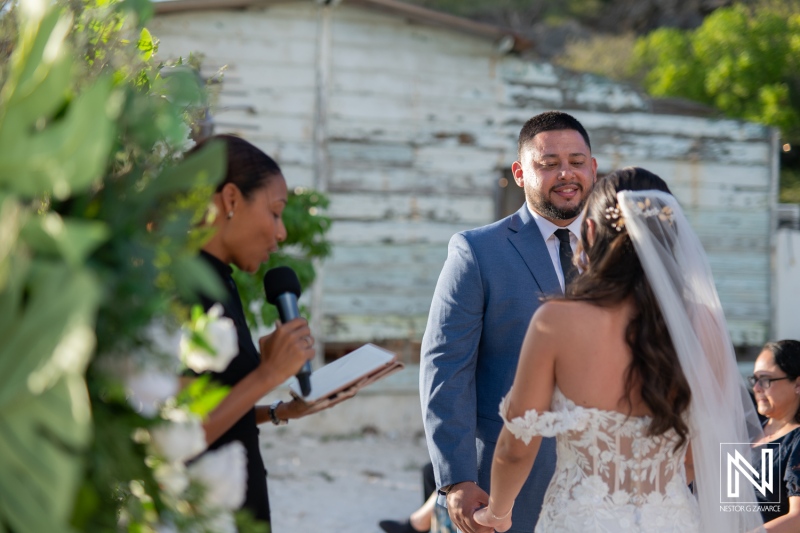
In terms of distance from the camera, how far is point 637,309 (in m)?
2.44

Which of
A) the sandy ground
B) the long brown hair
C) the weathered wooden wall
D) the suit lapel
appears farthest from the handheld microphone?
the weathered wooden wall

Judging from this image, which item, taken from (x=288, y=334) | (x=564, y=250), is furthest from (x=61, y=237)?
(x=564, y=250)

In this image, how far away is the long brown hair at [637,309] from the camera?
2400mm

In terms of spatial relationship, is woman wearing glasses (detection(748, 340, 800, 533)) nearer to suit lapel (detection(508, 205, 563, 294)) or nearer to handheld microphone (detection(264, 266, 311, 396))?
suit lapel (detection(508, 205, 563, 294))

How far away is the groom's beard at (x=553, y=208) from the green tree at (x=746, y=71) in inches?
557

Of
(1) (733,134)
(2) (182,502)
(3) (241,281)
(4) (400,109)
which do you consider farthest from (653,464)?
(1) (733,134)

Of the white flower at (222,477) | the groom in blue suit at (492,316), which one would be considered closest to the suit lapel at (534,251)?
the groom in blue suit at (492,316)

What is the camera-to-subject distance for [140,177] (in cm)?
136

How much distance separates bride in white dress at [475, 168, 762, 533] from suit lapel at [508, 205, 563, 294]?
0.67m

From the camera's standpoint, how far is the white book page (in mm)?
2352

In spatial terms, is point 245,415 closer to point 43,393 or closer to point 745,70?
point 43,393

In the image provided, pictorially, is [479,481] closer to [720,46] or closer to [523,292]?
[523,292]

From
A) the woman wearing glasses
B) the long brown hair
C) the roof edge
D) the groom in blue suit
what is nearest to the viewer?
the long brown hair

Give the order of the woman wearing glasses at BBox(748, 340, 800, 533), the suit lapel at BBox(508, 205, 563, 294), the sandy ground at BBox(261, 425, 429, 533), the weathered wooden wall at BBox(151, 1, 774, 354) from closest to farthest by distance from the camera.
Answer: the suit lapel at BBox(508, 205, 563, 294) < the woman wearing glasses at BBox(748, 340, 800, 533) < the sandy ground at BBox(261, 425, 429, 533) < the weathered wooden wall at BBox(151, 1, 774, 354)
